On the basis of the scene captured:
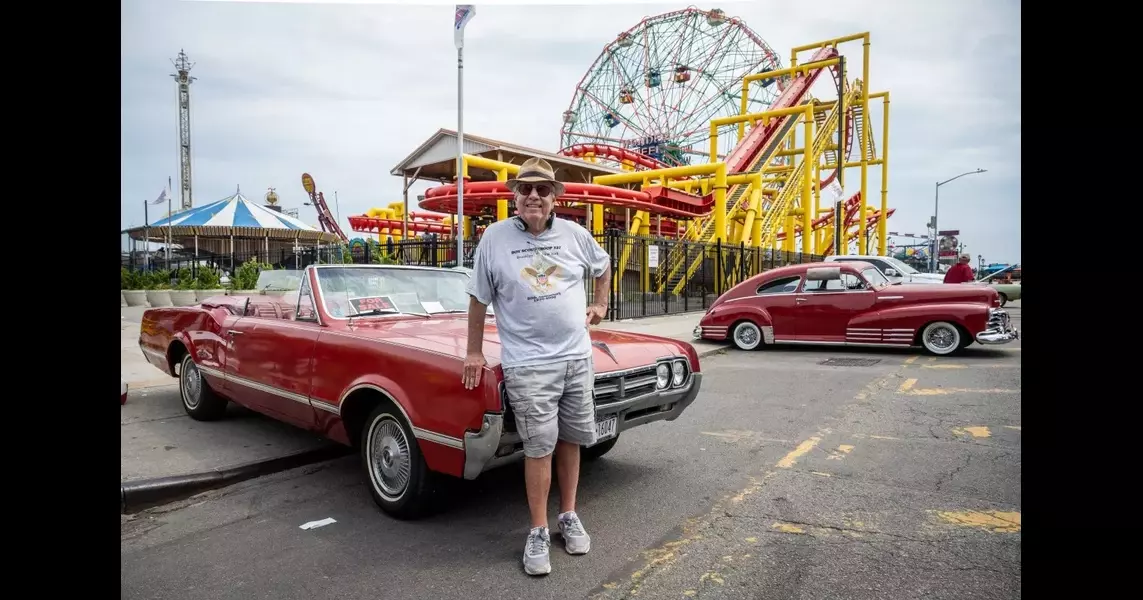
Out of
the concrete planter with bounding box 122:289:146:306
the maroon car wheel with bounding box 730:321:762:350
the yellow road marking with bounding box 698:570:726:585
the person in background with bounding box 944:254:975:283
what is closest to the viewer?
the yellow road marking with bounding box 698:570:726:585

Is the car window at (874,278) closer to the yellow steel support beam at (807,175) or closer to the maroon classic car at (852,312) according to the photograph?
the maroon classic car at (852,312)

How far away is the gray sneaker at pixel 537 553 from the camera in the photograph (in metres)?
2.97

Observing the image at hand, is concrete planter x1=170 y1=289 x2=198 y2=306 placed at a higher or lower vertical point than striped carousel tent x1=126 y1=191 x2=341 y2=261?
lower

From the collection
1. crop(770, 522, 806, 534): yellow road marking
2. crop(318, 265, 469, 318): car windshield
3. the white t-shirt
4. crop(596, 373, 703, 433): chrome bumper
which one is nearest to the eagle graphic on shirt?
the white t-shirt

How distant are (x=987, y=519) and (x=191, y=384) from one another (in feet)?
19.7

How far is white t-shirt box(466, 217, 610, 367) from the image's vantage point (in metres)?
3.11

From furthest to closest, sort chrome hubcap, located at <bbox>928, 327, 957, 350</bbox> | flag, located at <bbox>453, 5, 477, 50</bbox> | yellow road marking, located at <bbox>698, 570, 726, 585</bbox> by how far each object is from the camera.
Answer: flag, located at <bbox>453, 5, 477, 50</bbox> → chrome hubcap, located at <bbox>928, 327, 957, 350</bbox> → yellow road marking, located at <bbox>698, 570, 726, 585</bbox>

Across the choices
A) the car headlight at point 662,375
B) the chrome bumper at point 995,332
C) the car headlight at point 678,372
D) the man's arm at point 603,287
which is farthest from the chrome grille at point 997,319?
the man's arm at point 603,287

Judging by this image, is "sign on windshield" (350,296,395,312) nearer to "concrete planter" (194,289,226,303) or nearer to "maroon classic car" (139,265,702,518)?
"maroon classic car" (139,265,702,518)

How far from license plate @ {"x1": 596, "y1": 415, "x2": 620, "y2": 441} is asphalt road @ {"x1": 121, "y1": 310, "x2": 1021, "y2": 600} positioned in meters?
0.44

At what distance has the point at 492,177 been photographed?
31.6 m

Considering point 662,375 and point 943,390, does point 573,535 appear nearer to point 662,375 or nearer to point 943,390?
point 662,375
